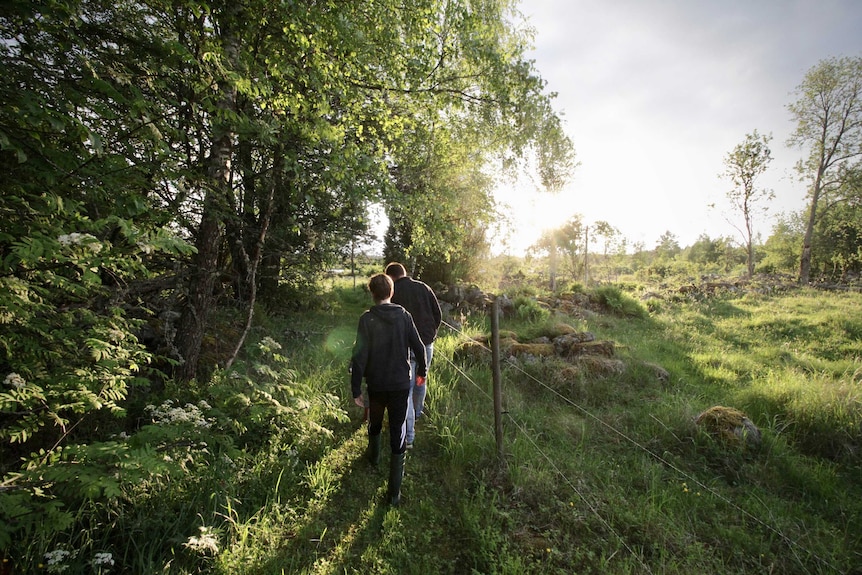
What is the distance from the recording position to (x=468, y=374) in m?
6.28

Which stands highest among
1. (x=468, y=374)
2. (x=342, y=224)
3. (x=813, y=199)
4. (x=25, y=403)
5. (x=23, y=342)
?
(x=813, y=199)

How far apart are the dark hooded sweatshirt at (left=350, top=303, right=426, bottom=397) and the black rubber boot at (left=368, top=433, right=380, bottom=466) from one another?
836 mm

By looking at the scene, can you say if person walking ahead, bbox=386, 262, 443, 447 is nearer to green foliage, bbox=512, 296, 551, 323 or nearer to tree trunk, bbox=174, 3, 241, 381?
tree trunk, bbox=174, 3, 241, 381

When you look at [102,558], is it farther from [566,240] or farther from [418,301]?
[566,240]

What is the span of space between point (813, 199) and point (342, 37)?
30.1m

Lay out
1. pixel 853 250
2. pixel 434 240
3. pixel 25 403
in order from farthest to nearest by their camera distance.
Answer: pixel 853 250 < pixel 434 240 < pixel 25 403

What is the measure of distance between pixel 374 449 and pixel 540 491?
6.17 ft

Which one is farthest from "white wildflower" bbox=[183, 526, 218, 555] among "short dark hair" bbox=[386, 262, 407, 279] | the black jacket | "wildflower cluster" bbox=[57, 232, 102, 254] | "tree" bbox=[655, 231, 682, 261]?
"tree" bbox=[655, 231, 682, 261]

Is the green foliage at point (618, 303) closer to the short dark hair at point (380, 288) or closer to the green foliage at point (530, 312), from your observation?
the green foliage at point (530, 312)

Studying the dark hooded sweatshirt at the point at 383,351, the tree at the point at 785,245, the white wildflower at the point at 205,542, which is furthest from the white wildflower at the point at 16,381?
the tree at the point at 785,245

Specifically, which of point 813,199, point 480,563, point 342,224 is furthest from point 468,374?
point 813,199

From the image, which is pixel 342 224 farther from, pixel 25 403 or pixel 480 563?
pixel 480 563

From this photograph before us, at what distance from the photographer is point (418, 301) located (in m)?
4.68

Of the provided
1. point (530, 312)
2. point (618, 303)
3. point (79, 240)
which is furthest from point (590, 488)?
point (618, 303)
